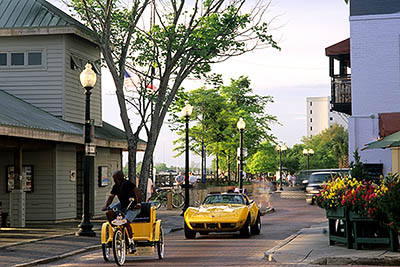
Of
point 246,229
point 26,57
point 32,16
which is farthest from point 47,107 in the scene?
point 246,229

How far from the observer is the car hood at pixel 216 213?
19.1 metres

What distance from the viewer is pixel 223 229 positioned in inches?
752

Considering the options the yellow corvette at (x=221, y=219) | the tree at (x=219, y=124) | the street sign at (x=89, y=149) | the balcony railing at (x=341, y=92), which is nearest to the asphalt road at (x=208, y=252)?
the yellow corvette at (x=221, y=219)

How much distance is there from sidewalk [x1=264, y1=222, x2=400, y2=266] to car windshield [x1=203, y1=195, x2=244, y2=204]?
12.9 ft

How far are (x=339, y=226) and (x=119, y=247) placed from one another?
5128 millimetres

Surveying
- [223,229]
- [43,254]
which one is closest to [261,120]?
[223,229]

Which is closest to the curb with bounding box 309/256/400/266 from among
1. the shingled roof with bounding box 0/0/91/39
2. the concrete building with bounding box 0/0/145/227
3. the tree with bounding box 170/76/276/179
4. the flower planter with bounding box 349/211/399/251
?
the flower planter with bounding box 349/211/399/251

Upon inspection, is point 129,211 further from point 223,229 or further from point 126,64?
point 126,64

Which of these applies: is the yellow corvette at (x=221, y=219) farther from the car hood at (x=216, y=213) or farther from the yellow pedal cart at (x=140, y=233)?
the yellow pedal cart at (x=140, y=233)

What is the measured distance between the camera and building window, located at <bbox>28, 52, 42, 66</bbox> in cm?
2675

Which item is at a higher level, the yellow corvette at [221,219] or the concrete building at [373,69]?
the concrete building at [373,69]

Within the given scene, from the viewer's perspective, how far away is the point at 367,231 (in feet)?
47.1

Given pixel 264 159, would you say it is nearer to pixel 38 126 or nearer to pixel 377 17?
pixel 377 17

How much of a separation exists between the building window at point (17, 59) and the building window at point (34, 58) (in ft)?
0.96
